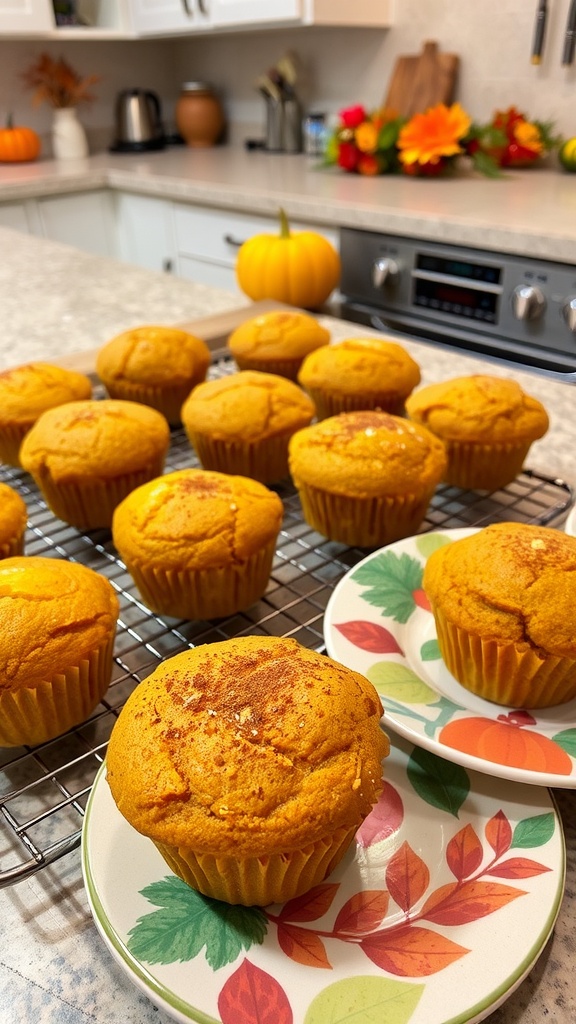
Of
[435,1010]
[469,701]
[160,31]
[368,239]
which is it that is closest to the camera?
[435,1010]

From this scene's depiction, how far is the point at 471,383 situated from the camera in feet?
4.31

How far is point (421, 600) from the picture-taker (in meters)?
0.99

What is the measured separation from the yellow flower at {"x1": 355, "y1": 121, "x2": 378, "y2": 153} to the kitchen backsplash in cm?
67

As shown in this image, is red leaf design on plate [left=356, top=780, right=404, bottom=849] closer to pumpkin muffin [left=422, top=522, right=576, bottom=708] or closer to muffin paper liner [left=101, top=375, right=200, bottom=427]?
pumpkin muffin [left=422, top=522, right=576, bottom=708]

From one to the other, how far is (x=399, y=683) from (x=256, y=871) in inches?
11.2

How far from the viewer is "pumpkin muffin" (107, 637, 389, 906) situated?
59cm

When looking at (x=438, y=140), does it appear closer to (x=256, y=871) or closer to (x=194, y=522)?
(x=194, y=522)

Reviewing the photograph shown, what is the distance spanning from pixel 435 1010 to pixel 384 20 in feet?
13.9

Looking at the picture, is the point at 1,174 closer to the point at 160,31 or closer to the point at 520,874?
the point at 160,31

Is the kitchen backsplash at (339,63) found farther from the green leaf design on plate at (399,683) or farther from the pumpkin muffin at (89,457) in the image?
the green leaf design on plate at (399,683)

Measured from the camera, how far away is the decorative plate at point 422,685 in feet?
2.29

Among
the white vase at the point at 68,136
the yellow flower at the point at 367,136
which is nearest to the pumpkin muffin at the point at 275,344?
the yellow flower at the point at 367,136

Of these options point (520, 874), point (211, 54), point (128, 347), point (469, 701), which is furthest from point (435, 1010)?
point (211, 54)

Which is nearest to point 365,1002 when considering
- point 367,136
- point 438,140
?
point 438,140
